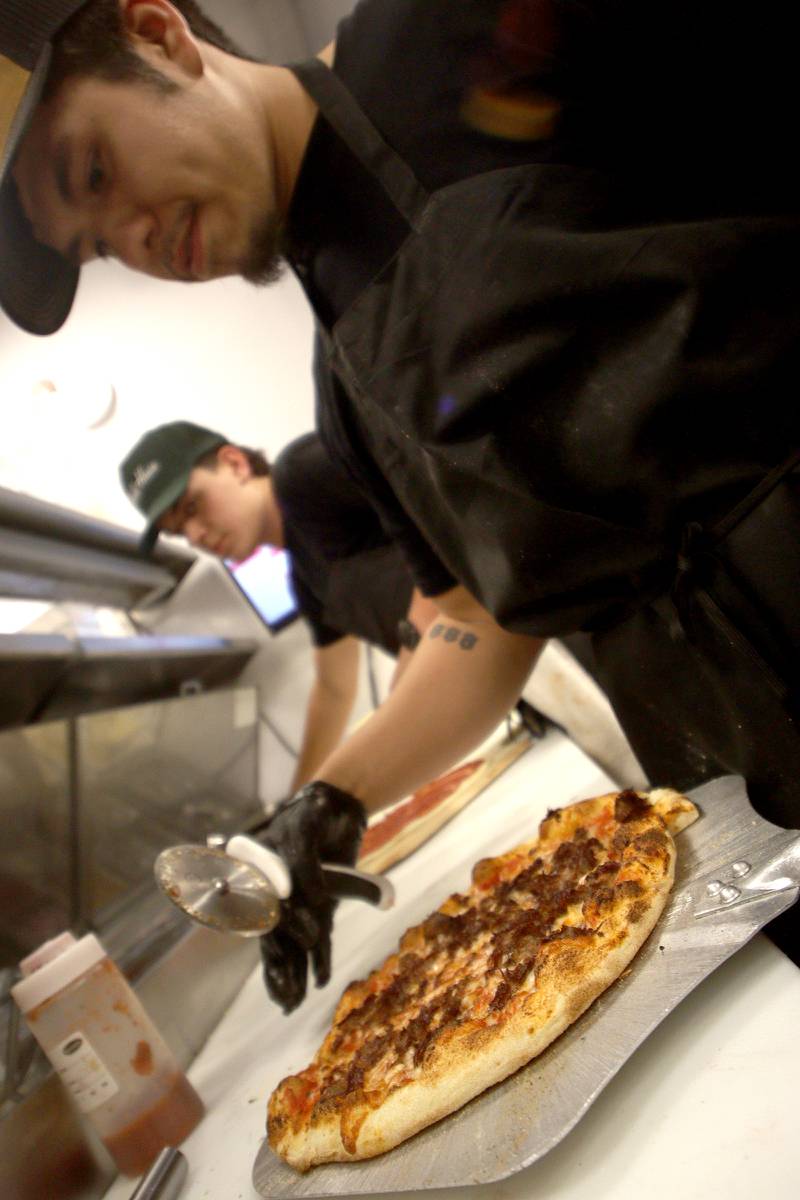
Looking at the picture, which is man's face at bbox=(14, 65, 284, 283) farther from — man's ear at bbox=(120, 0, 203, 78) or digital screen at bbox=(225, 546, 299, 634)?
digital screen at bbox=(225, 546, 299, 634)

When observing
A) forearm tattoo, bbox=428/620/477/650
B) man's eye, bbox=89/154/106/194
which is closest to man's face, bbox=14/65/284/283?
man's eye, bbox=89/154/106/194

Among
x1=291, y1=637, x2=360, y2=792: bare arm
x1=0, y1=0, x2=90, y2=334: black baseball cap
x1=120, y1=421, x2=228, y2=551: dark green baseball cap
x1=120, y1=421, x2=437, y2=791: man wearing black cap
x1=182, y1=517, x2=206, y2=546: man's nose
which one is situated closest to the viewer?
x1=0, y1=0, x2=90, y2=334: black baseball cap

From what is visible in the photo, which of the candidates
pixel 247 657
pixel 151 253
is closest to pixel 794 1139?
pixel 151 253

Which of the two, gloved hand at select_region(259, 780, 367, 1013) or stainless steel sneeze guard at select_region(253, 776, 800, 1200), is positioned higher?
stainless steel sneeze guard at select_region(253, 776, 800, 1200)

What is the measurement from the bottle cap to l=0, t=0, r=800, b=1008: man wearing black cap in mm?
608

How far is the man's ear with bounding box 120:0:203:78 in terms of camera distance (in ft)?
2.36

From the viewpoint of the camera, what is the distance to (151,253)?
85 cm

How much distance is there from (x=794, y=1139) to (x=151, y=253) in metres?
0.98

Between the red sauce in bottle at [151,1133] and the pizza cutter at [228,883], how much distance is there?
0.20m

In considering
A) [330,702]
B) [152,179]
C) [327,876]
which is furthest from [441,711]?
[330,702]

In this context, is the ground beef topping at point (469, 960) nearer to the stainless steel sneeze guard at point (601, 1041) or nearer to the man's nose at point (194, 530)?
the stainless steel sneeze guard at point (601, 1041)

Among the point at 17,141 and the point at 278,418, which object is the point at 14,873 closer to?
the point at 17,141

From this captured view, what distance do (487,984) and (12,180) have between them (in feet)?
2.89

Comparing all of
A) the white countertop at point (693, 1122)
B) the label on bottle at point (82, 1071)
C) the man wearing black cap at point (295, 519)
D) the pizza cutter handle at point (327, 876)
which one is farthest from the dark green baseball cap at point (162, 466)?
the white countertop at point (693, 1122)
